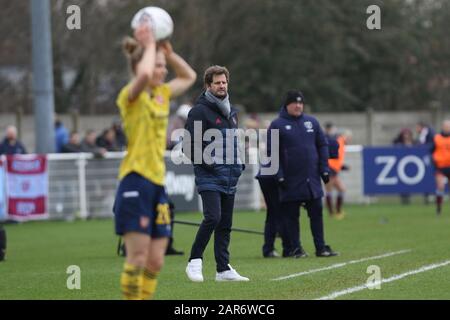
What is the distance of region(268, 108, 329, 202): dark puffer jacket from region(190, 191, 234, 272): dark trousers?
289 centimetres

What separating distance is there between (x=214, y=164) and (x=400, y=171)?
1783 centimetres

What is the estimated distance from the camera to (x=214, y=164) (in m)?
12.2

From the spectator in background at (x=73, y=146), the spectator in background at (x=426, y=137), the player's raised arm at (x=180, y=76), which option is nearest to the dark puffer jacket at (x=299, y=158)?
the player's raised arm at (x=180, y=76)

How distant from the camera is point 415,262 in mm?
13805

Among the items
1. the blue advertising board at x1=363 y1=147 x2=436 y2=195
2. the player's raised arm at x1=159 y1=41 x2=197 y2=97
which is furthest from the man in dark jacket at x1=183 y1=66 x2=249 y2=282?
the blue advertising board at x1=363 y1=147 x2=436 y2=195

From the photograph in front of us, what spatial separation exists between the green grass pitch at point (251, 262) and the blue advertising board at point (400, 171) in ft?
13.9

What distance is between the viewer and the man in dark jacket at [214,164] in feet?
39.7

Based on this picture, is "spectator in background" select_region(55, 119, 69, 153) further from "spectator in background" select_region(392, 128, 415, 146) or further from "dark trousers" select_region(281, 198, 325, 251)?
"dark trousers" select_region(281, 198, 325, 251)

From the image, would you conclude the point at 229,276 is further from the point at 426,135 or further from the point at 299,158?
the point at 426,135

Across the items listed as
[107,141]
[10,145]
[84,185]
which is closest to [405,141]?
[107,141]

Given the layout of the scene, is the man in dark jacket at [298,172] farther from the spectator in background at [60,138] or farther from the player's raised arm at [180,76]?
the spectator in background at [60,138]

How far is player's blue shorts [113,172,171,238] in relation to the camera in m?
8.44
